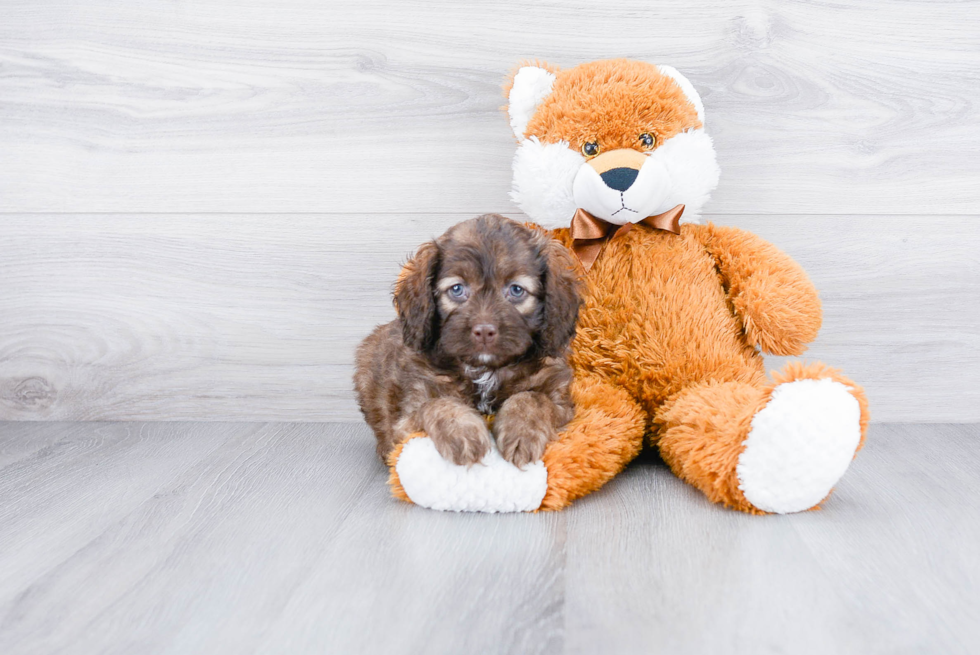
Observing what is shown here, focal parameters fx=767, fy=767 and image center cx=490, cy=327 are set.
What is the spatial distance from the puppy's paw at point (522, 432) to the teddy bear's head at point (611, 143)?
57cm

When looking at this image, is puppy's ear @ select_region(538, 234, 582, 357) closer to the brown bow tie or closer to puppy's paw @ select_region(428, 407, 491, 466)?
the brown bow tie

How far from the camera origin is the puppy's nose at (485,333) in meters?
1.67

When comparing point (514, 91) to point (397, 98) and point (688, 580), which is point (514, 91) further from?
point (688, 580)

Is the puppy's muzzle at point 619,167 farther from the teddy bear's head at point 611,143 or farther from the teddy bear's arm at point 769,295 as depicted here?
the teddy bear's arm at point 769,295

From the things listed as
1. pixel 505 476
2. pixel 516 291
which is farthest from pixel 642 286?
pixel 505 476

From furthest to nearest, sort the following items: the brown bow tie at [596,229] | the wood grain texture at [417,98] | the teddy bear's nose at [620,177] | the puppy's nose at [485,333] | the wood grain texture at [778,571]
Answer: the wood grain texture at [417,98] < the brown bow tie at [596,229] < the teddy bear's nose at [620,177] < the puppy's nose at [485,333] < the wood grain texture at [778,571]

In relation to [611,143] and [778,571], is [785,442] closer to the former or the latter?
[778,571]

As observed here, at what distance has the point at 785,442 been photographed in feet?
5.11

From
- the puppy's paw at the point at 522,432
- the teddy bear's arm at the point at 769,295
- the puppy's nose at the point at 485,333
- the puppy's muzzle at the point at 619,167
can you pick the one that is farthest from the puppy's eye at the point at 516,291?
the teddy bear's arm at the point at 769,295

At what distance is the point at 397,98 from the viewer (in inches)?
94.4

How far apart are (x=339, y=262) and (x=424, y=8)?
83 cm

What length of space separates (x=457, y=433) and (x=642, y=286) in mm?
699

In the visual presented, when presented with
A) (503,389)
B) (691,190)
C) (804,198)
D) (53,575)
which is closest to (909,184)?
(804,198)

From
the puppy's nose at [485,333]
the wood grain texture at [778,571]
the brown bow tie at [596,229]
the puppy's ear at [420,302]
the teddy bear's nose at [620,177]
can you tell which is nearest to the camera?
the wood grain texture at [778,571]
